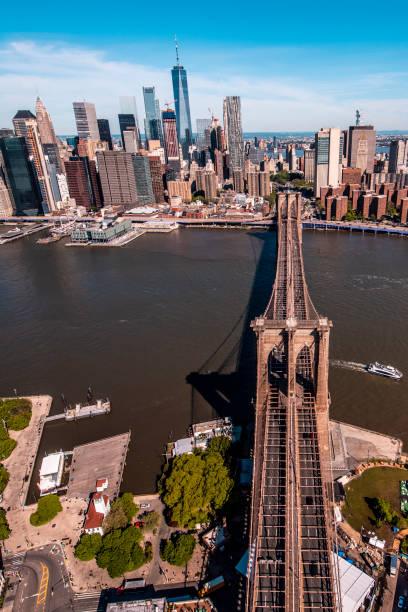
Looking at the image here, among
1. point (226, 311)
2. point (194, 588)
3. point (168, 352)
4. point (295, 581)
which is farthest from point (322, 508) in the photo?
point (226, 311)

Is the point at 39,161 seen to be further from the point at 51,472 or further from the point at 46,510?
the point at 46,510

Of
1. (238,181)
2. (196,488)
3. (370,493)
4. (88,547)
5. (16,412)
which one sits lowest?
(370,493)

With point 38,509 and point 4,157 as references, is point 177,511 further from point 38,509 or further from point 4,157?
point 4,157

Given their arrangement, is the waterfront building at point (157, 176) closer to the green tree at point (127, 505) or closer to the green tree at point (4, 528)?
the green tree at point (127, 505)

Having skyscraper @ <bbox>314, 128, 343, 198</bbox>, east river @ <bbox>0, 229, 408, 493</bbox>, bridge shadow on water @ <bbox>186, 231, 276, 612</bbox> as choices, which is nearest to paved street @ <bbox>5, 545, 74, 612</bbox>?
east river @ <bbox>0, 229, 408, 493</bbox>

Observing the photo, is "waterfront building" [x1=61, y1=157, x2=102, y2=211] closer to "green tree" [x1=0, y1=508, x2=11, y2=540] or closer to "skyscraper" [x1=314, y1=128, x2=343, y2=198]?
"skyscraper" [x1=314, y1=128, x2=343, y2=198]

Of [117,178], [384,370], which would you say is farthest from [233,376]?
[117,178]
